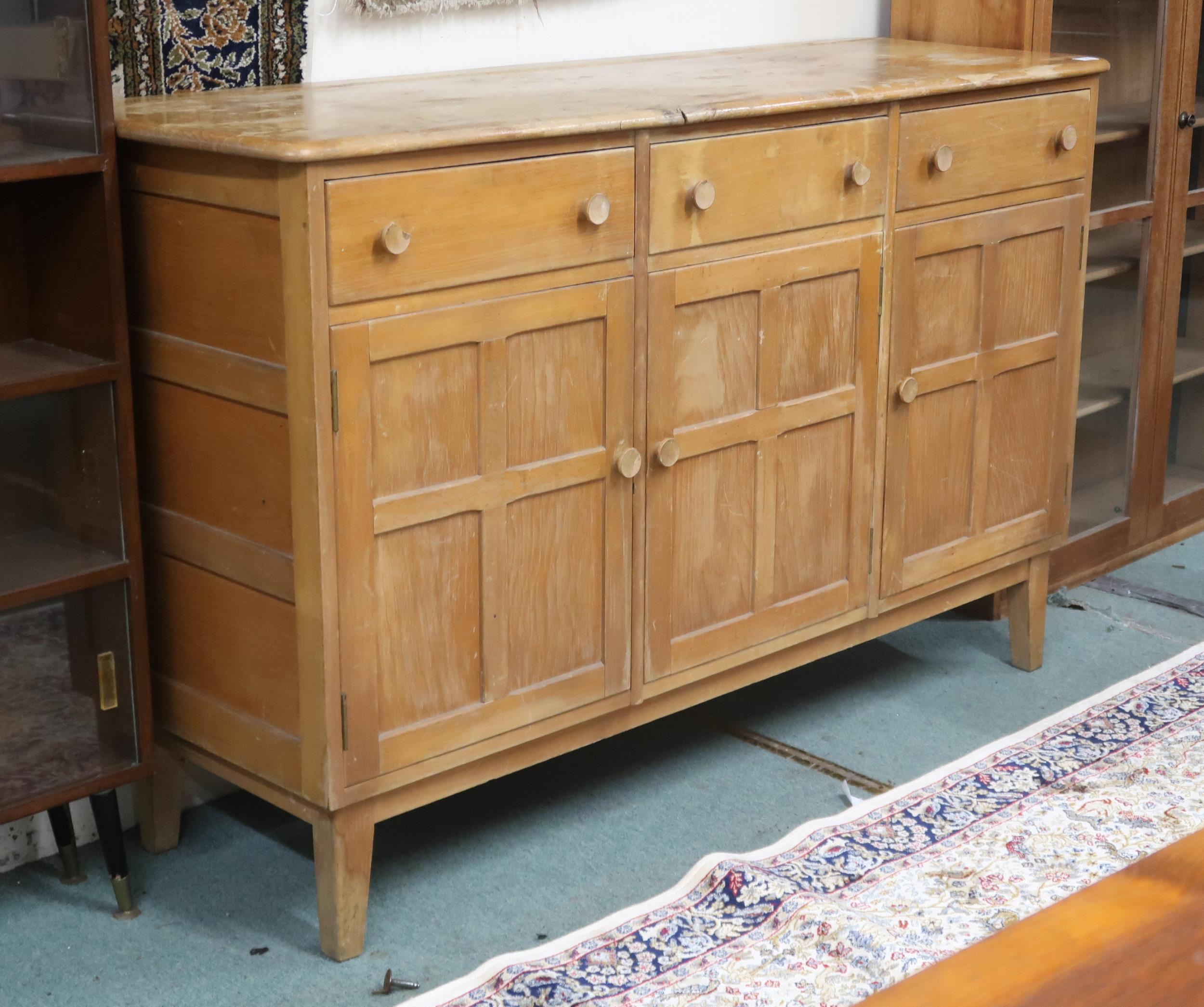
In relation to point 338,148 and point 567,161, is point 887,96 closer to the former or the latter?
point 567,161

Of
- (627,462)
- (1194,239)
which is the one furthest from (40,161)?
(1194,239)

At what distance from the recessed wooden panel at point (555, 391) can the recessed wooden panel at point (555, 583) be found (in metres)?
0.07

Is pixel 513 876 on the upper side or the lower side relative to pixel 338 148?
lower

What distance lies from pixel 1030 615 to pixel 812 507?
0.73 metres

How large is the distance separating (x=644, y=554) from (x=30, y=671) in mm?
840

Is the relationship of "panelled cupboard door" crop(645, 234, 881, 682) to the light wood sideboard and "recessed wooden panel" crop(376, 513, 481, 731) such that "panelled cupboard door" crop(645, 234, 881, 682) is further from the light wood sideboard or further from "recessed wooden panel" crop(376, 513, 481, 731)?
"recessed wooden panel" crop(376, 513, 481, 731)

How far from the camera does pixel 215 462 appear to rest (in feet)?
6.57

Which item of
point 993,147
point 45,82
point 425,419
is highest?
point 45,82

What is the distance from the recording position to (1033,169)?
2.63 meters

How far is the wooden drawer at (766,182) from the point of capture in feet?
6.97

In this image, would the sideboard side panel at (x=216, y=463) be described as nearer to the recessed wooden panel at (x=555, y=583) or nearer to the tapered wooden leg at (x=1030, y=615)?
the recessed wooden panel at (x=555, y=583)

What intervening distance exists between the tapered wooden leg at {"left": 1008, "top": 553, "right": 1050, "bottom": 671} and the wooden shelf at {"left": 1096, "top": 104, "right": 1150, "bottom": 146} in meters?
0.88

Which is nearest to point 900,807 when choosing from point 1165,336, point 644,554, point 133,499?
point 644,554

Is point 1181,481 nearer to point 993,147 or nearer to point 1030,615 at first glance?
point 1030,615
